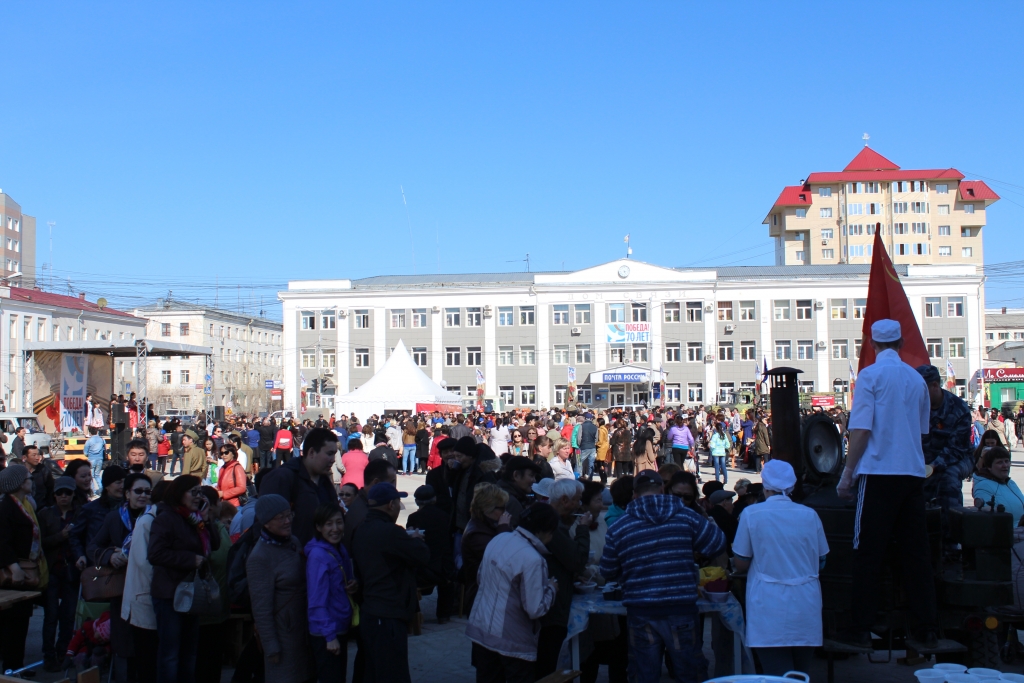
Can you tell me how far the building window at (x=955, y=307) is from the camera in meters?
60.1

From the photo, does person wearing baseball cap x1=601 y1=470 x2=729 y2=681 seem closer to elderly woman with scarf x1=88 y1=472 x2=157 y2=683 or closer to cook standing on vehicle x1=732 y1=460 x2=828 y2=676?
cook standing on vehicle x1=732 y1=460 x2=828 y2=676

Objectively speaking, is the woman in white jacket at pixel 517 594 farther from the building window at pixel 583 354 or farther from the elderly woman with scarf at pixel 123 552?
the building window at pixel 583 354

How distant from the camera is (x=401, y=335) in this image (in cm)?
6253

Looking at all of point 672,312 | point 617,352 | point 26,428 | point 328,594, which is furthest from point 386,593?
point 672,312

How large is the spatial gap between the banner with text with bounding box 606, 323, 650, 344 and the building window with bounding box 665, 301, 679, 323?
164cm

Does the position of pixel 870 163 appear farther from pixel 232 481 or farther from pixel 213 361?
pixel 232 481

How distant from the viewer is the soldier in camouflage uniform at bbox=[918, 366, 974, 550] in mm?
5914

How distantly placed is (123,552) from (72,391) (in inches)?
1107

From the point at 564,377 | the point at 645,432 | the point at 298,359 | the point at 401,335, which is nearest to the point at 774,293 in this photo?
the point at 564,377

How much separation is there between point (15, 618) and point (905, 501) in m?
6.37

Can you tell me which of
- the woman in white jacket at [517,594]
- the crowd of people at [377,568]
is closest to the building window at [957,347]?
the crowd of people at [377,568]

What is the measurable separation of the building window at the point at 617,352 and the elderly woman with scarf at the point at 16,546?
54704 millimetres

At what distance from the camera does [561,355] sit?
200 ft

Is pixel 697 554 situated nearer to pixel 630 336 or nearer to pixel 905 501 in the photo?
pixel 905 501
